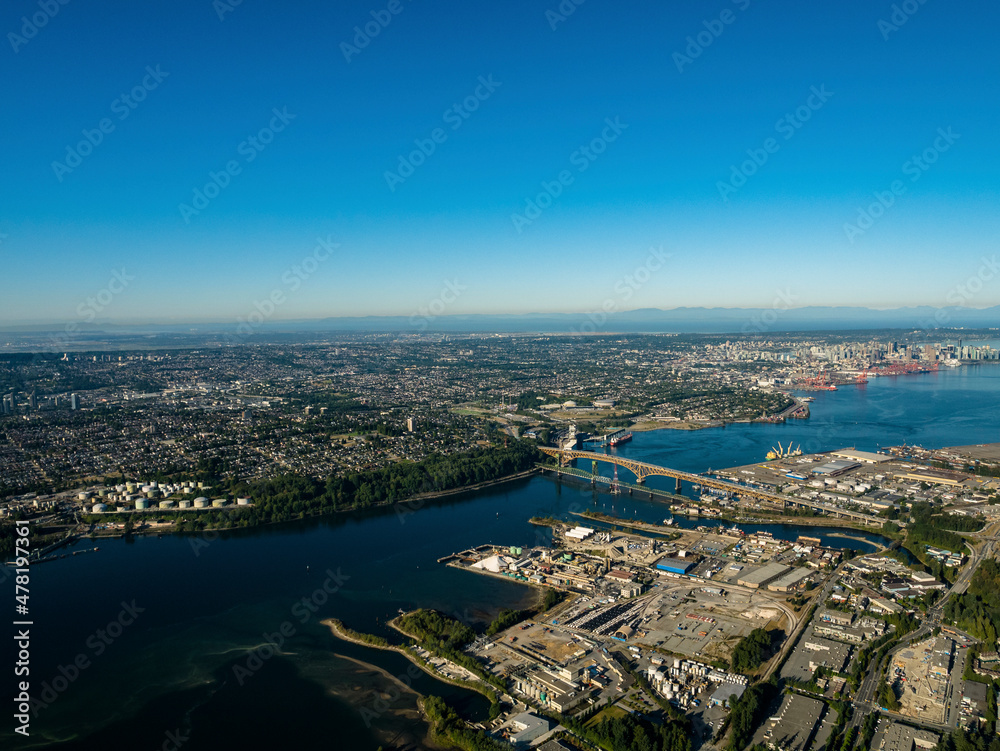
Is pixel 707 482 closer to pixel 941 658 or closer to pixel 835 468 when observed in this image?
pixel 835 468

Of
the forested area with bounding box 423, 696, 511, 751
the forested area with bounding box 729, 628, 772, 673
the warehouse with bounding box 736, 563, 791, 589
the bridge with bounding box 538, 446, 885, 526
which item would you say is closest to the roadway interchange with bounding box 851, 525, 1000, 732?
the forested area with bounding box 729, 628, 772, 673

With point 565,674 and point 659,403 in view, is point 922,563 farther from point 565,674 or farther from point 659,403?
point 659,403

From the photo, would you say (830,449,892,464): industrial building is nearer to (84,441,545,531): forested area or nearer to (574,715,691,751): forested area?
(84,441,545,531): forested area

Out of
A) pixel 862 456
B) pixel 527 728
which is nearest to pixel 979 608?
pixel 527 728

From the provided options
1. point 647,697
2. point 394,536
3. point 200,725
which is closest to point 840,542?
point 647,697

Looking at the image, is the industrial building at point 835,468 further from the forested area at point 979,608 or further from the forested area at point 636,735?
the forested area at point 636,735
